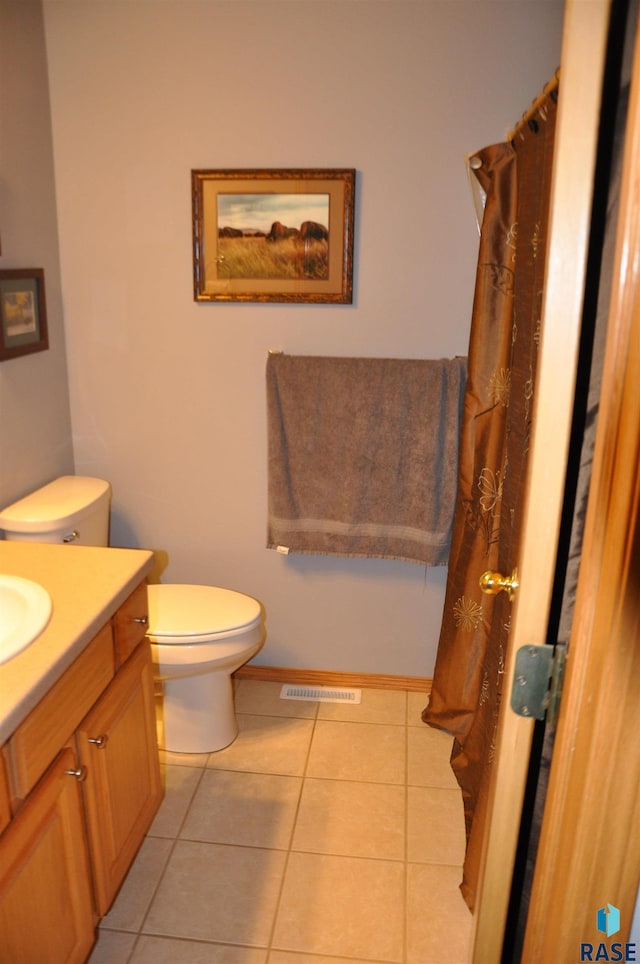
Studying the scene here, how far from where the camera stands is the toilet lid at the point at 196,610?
2115 millimetres

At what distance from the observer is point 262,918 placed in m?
1.73

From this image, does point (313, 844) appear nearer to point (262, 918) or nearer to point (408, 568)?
point (262, 918)

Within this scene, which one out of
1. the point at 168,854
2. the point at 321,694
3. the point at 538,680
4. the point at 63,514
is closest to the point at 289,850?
the point at 168,854

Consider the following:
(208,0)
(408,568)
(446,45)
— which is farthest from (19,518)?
(446,45)

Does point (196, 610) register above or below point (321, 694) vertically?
above

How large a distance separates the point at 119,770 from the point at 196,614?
0.66m

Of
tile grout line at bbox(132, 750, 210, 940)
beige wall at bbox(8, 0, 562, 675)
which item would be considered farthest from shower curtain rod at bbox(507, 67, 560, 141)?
tile grout line at bbox(132, 750, 210, 940)

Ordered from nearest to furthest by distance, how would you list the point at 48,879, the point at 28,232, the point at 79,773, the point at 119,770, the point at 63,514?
the point at 48,879 < the point at 79,773 < the point at 119,770 < the point at 63,514 < the point at 28,232

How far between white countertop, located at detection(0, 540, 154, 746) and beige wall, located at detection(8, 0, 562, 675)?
0.82 meters

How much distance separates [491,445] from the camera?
1970mm

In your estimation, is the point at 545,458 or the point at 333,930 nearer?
the point at 545,458

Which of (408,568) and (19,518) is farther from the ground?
(19,518)

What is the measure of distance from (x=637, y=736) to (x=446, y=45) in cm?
200

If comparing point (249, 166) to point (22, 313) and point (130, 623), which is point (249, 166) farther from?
point (130, 623)
